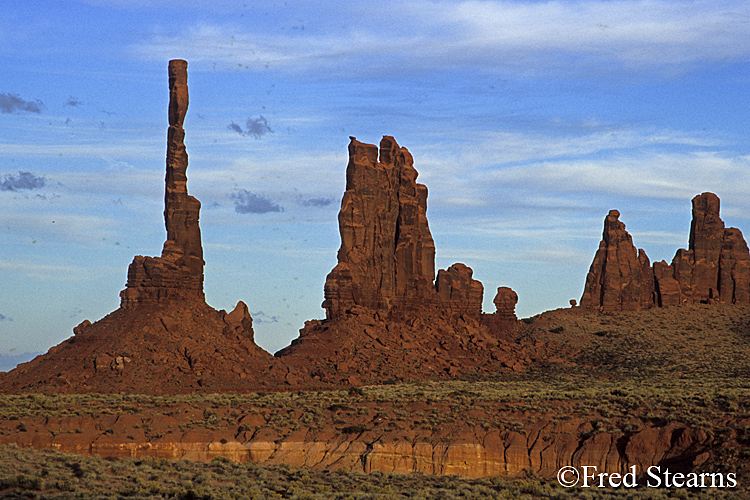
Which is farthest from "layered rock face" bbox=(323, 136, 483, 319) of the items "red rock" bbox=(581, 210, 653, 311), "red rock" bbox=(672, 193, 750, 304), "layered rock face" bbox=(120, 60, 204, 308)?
"red rock" bbox=(672, 193, 750, 304)

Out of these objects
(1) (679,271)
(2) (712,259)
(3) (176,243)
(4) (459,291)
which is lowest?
(4) (459,291)

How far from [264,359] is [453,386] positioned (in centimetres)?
1703

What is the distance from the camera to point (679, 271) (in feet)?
424

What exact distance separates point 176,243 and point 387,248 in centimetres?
2453

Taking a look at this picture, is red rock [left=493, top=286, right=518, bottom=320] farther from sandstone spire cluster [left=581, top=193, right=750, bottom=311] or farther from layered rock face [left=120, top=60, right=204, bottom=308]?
layered rock face [left=120, top=60, right=204, bottom=308]

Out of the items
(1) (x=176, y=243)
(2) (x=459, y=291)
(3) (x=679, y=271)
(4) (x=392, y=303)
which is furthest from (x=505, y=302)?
(1) (x=176, y=243)

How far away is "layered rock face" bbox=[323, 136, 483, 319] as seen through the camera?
99.0m

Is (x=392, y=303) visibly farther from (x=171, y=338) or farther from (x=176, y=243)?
(x=171, y=338)

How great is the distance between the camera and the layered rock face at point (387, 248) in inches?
3898

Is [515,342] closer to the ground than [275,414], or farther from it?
farther from it

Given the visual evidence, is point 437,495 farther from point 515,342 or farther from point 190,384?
point 515,342

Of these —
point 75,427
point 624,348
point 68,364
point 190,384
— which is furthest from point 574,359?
point 75,427

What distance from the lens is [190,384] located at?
252 feet

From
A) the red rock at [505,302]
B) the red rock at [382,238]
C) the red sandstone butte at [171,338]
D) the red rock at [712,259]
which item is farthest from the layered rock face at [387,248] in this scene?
the red rock at [712,259]
